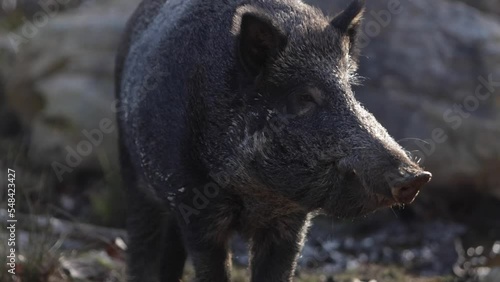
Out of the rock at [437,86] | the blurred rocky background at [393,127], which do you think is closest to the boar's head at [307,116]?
the blurred rocky background at [393,127]

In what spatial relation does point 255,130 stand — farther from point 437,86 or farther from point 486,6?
point 486,6

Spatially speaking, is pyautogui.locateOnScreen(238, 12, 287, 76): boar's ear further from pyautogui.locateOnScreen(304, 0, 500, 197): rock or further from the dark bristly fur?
pyautogui.locateOnScreen(304, 0, 500, 197): rock

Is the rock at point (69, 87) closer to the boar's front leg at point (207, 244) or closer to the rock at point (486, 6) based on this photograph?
the rock at point (486, 6)

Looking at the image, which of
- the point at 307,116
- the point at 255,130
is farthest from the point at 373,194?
the point at 255,130

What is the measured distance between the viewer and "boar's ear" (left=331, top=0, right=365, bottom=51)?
500cm

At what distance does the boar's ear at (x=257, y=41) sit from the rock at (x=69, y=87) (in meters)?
5.39

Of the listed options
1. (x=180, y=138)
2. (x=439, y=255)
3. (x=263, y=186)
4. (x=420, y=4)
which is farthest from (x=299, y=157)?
(x=420, y=4)

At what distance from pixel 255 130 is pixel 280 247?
783mm

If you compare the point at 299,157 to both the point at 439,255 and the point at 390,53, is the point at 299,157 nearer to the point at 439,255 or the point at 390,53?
the point at 439,255

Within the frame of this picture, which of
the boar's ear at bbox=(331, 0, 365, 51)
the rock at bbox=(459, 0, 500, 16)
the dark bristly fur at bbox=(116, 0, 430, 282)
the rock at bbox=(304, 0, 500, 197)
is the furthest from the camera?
the rock at bbox=(459, 0, 500, 16)

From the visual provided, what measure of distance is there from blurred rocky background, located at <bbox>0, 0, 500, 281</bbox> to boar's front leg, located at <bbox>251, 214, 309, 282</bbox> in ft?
8.72

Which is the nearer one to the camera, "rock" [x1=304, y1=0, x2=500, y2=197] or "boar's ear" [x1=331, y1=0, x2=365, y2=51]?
"boar's ear" [x1=331, y1=0, x2=365, y2=51]

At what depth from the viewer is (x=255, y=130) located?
4.76m

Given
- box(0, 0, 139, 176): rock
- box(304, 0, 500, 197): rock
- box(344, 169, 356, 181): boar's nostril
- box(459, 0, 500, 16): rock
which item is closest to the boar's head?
box(344, 169, 356, 181): boar's nostril
